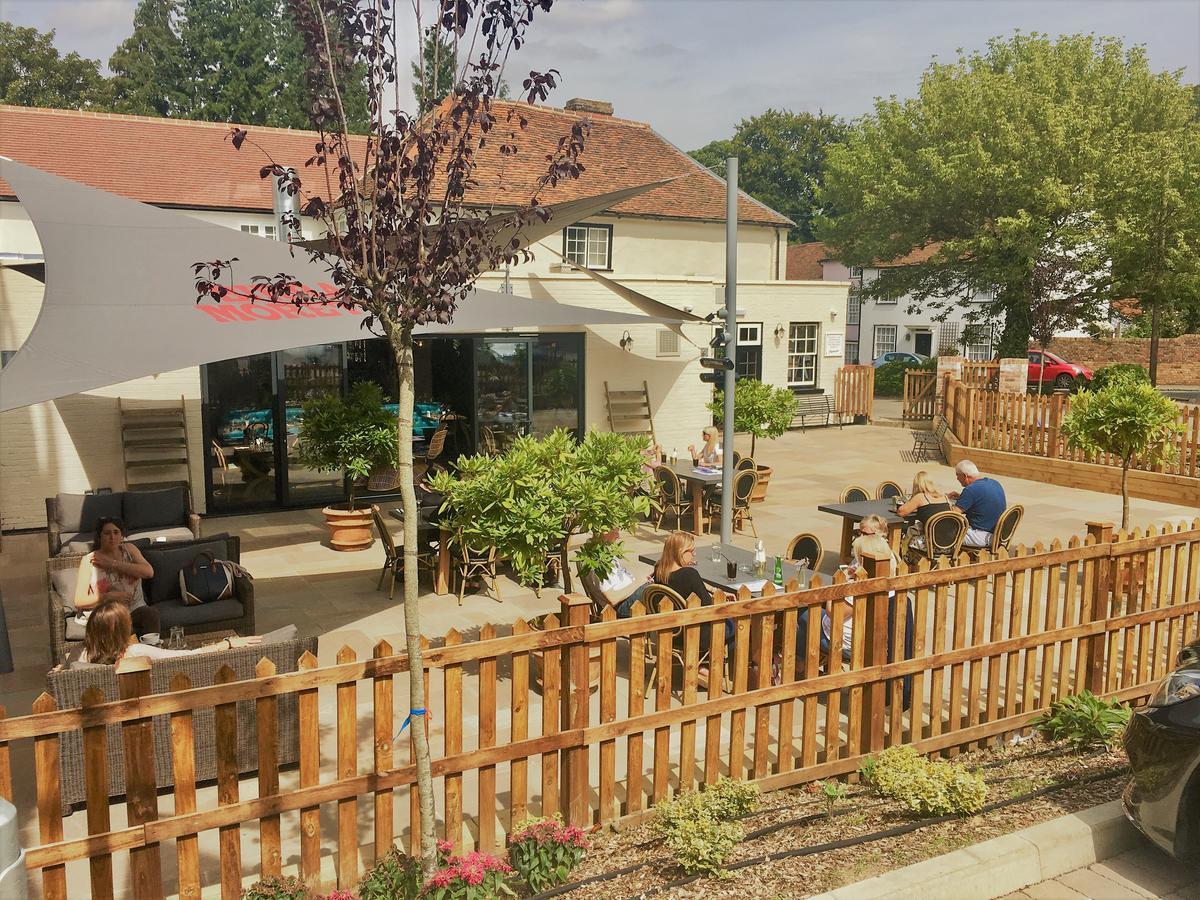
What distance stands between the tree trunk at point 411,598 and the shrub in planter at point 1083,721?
3.53 meters

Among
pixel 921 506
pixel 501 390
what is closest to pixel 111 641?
pixel 921 506

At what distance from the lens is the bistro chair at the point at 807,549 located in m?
7.65

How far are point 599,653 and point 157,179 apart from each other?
18217mm

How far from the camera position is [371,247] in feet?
10.9

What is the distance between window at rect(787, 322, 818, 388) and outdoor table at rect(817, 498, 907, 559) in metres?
14.9

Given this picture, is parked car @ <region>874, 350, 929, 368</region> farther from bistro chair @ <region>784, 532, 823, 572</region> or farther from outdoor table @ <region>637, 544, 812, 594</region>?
outdoor table @ <region>637, 544, 812, 594</region>

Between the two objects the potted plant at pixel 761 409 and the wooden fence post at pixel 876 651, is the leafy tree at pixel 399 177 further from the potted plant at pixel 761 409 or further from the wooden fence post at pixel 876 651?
the potted plant at pixel 761 409

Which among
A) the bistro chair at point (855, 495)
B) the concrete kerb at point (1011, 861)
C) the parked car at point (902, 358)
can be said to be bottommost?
the concrete kerb at point (1011, 861)

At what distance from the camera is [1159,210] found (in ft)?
77.9

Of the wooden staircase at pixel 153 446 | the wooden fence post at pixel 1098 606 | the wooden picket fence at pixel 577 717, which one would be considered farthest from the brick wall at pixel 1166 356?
the wooden picket fence at pixel 577 717

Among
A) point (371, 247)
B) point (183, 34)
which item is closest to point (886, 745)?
point (371, 247)

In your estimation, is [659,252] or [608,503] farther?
[659,252]

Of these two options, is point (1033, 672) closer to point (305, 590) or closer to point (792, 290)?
point (305, 590)

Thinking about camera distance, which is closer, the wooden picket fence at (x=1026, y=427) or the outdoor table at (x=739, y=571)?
the outdoor table at (x=739, y=571)
